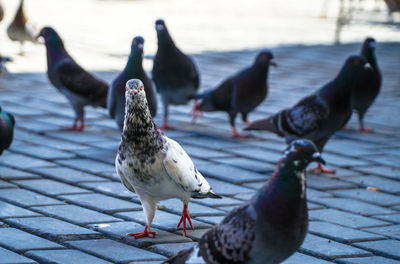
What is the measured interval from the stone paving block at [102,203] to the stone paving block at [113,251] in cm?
63

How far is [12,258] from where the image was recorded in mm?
3936

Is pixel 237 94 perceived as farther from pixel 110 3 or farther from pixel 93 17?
pixel 110 3

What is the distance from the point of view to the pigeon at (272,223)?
3221 mm

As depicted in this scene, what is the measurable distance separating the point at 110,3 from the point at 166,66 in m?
13.5

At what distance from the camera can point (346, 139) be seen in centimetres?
764

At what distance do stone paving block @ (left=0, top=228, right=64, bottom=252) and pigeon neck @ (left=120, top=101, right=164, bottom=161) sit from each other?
2.23 feet

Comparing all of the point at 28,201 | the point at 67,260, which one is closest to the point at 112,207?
the point at 28,201

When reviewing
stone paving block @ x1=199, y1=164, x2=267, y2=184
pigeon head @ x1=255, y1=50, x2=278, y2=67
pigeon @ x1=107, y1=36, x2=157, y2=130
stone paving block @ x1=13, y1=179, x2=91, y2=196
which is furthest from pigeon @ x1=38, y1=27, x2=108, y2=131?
stone paving block @ x1=13, y1=179, x2=91, y2=196

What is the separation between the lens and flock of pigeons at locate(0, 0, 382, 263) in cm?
324

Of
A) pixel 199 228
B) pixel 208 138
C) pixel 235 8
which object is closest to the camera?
pixel 199 228

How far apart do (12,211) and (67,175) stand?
40.5 inches

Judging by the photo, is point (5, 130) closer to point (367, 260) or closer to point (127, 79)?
point (127, 79)

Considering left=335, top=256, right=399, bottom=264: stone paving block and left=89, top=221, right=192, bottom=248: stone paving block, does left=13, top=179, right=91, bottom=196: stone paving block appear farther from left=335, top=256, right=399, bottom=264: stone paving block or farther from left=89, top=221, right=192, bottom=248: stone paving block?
left=335, top=256, right=399, bottom=264: stone paving block

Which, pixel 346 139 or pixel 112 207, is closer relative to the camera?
pixel 112 207
